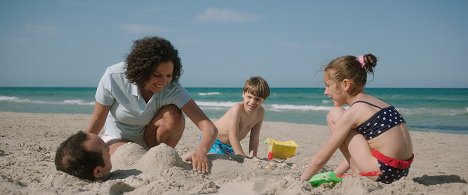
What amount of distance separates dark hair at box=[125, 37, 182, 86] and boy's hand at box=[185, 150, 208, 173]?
763 millimetres

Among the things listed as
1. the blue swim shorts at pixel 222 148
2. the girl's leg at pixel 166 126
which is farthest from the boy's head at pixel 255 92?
the girl's leg at pixel 166 126

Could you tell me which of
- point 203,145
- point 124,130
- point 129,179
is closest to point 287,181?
point 203,145

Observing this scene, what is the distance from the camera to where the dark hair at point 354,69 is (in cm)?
297

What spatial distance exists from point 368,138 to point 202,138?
130 cm

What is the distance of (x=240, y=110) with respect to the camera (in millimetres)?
4660

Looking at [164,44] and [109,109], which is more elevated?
[164,44]

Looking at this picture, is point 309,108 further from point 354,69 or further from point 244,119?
point 354,69

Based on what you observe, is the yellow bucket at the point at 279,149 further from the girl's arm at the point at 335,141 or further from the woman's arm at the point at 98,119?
the woman's arm at the point at 98,119

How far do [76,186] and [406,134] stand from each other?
7.53ft

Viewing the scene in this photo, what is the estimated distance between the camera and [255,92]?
4625mm

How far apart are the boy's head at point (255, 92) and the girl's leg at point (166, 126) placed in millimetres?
1068

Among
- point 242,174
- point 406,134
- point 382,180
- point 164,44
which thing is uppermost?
point 164,44

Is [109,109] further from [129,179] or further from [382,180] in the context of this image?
[382,180]

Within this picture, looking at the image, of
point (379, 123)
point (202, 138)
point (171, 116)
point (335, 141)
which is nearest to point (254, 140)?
point (171, 116)
